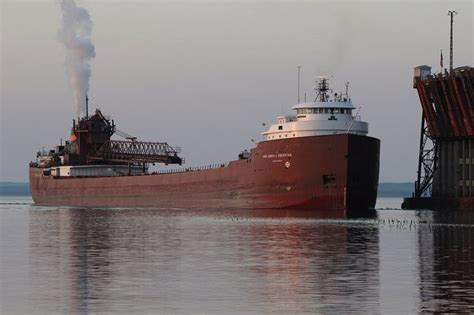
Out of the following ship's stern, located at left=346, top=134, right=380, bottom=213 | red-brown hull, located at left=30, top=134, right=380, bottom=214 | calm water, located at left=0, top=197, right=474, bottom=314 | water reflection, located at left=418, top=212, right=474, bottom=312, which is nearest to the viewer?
water reflection, located at left=418, top=212, right=474, bottom=312

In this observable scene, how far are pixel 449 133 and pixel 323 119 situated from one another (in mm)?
17968

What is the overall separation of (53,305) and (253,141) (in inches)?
2688

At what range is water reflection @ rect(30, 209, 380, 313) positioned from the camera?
28.7 meters

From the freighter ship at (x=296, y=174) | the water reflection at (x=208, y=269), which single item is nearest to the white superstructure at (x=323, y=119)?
the freighter ship at (x=296, y=174)

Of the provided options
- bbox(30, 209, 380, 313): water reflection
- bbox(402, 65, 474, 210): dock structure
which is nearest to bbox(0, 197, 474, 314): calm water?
bbox(30, 209, 380, 313): water reflection

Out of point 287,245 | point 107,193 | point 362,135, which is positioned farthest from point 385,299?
point 107,193

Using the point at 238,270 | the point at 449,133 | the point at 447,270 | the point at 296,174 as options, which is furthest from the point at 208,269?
the point at 449,133

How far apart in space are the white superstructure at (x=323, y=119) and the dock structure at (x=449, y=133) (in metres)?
11.4

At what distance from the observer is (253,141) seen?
96000mm

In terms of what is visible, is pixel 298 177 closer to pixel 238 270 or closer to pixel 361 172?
pixel 361 172

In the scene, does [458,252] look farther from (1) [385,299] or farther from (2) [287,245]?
(1) [385,299]

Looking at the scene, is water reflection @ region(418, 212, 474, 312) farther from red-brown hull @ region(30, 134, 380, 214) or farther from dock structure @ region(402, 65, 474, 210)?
dock structure @ region(402, 65, 474, 210)

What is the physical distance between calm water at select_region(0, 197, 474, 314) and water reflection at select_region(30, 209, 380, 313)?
0.04m

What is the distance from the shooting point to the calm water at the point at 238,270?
2850 centimetres
